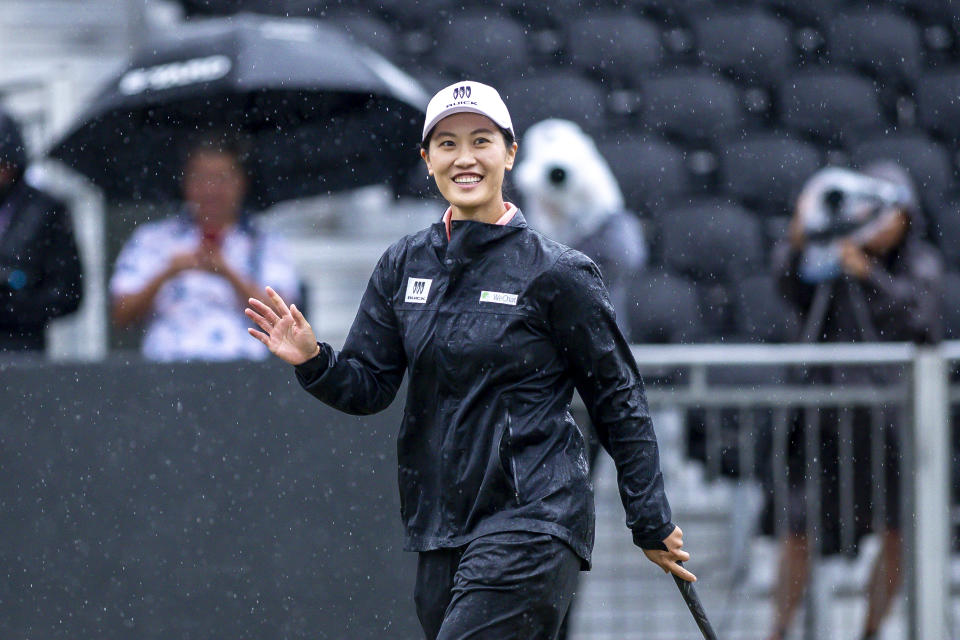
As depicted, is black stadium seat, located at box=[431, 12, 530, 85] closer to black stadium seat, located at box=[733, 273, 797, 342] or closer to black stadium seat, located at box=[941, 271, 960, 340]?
black stadium seat, located at box=[733, 273, 797, 342]

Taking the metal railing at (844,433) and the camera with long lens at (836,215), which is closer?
the metal railing at (844,433)

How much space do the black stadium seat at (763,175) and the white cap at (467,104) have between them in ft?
17.0

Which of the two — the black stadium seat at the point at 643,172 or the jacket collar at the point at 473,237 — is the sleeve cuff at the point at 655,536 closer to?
the jacket collar at the point at 473,237

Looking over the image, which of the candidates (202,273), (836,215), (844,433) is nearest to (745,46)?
(836,215)

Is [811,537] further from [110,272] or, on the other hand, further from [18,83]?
[18,83]

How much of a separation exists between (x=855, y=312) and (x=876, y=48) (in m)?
3.52

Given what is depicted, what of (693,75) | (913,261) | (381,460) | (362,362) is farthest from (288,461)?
(693,75)

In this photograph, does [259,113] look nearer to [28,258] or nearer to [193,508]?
[28,258]

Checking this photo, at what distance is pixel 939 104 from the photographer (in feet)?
29.9

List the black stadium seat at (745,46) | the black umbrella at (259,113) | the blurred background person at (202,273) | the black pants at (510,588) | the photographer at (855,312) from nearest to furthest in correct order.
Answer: the black pants at (510,588) < the photographer at (855,312) < the blurred background person at (202,273) < the black umbrella at (259,113) < the black stadium seat at (745,46)

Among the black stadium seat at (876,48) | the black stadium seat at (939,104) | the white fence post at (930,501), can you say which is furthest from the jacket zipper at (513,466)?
the black stadium seat at (939,104)

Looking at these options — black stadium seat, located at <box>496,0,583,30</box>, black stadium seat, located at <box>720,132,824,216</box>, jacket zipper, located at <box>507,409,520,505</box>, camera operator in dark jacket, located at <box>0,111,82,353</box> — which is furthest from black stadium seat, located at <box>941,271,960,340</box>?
jacket zipper, located at <box>507,409,520,505</box>

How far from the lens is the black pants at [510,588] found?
11.1 feet

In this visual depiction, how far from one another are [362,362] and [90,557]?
74.3 inches
